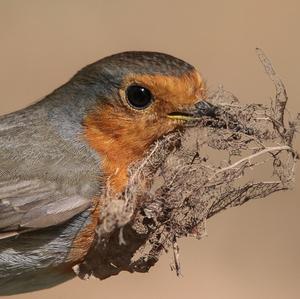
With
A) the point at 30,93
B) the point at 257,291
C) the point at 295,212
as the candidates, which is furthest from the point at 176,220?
the point at 30,93

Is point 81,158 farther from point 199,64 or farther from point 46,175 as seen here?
point 199,64

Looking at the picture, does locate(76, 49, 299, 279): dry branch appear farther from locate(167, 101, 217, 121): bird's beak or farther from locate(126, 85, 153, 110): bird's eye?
locate(126, 85, 153, 110): bird's eye

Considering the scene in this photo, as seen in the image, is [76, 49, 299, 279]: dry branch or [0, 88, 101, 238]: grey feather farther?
[0, 88, 101, 238]: grey feather

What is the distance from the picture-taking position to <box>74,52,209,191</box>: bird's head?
545cm

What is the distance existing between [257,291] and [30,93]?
3.91m

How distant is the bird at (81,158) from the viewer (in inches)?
212

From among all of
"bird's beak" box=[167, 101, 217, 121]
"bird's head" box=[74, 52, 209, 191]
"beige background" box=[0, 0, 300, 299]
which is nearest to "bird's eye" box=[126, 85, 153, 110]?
"bird's head" box=[74, 52, 209, 191]

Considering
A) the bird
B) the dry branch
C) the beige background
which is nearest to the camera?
the dry branch

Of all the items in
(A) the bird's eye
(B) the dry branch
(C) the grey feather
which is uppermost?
(A) the bird's eye

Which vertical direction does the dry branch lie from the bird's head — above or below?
below

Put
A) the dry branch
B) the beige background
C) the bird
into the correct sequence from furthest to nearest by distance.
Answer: the beige background → the bird → the dry branch

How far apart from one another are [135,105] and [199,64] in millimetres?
6825

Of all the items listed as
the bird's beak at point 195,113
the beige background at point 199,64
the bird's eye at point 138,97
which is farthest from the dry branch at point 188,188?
the beige background at point 199,64

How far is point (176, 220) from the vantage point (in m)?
5.04
